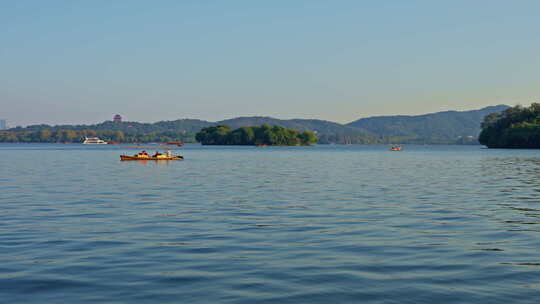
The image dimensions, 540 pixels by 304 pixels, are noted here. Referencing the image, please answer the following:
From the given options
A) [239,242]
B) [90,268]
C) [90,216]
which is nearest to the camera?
[90,268]

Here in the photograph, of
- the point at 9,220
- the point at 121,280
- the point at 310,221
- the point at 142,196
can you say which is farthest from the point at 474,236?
the point at 142,196

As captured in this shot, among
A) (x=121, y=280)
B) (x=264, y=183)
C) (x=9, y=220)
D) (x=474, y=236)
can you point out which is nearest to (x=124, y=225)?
(x=9, y=220)

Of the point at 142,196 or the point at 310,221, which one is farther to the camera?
the point at 142,196

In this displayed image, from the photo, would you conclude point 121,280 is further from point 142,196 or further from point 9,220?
point 142,196

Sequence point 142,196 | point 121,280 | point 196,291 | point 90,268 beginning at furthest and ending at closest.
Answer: point 142,196, point 90,268, point 121,280, point 196,291

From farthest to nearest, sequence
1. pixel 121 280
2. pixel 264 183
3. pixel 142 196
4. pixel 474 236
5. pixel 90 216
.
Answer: pixel 264 183, pixel 142 196, pixel 90 216, pixel 474 236, pixel 121 280

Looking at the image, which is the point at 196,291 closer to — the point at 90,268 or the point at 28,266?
the point at 90,268

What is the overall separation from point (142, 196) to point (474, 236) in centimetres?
2447

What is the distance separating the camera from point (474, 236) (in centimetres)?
2328

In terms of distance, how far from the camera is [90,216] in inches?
1166

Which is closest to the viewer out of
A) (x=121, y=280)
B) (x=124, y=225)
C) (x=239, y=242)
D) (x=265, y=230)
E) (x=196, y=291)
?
(x=196, y=291)

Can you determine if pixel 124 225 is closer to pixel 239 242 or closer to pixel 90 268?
pixel 239 242

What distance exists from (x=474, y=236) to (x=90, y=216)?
18.1m

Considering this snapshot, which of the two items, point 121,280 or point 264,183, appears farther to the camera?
point 264,183
